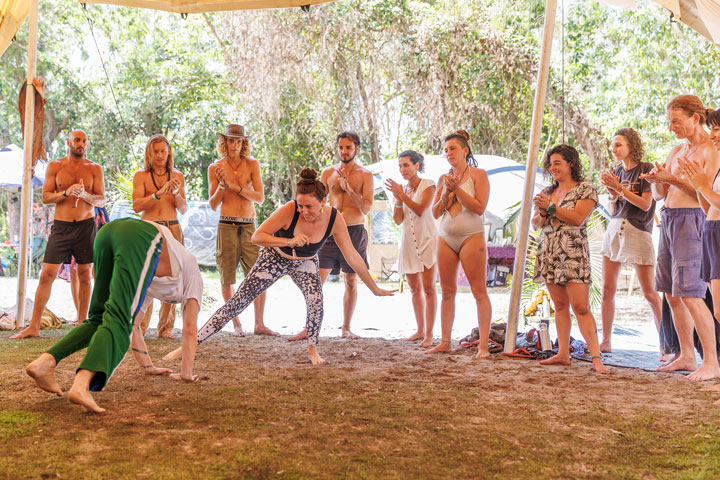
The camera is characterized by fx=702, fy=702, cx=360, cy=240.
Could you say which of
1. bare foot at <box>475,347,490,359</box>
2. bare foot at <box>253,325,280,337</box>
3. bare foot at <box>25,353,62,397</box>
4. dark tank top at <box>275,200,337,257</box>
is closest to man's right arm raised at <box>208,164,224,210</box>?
bare foot at <box>253,325,280,337</box>

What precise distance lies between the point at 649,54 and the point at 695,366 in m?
12.2

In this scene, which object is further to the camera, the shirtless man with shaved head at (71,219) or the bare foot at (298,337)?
the bare foot at (298,337)

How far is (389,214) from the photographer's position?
13242 millimetres

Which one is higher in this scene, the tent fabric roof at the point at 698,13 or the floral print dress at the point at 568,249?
the tent fabric roof at the point at 698,13

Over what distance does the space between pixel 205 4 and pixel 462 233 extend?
2984mm

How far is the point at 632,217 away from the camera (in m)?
4.97

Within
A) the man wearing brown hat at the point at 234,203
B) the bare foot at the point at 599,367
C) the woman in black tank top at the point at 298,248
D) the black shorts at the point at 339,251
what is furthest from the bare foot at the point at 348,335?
the bare foot at the point at 599,367

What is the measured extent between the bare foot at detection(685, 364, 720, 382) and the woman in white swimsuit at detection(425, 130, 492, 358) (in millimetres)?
1359

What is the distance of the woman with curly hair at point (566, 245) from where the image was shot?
4.55 meters

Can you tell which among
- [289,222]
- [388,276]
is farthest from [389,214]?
[289,222]

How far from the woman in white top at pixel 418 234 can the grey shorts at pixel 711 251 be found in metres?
2.14

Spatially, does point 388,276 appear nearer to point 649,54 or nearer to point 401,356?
point 649,54

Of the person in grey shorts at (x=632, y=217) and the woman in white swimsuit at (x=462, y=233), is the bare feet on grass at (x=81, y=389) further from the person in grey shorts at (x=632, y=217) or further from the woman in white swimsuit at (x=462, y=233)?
the person in grey shorts at (x=632, y=217)

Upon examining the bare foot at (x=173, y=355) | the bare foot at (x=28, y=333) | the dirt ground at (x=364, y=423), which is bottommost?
the dirt ground at (x=364, y=423)
